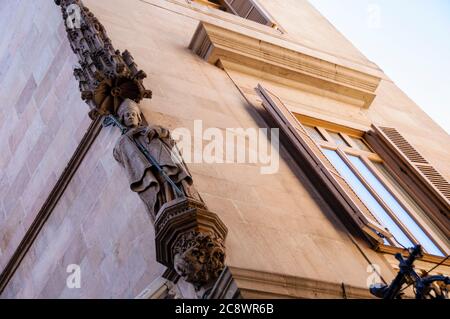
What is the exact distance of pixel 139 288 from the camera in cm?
797

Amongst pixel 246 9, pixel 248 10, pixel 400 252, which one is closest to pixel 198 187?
pixel 400 252

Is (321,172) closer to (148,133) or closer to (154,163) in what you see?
(148,133)

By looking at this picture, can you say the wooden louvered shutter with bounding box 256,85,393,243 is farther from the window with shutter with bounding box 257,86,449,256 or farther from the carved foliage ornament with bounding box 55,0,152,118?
the carved foliage ornament with bounding box 55,0,152,118

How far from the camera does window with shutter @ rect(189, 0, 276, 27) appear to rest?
17392mm

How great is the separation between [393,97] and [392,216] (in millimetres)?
5866

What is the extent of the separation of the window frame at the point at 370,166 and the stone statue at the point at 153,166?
10.4 feet

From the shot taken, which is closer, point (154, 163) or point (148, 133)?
point (154, 163)

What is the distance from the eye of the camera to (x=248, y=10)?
18.4 meters

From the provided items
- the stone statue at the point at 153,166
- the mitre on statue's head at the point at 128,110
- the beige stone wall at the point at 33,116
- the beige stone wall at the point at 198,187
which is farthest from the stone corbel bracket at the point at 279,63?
the stone statue at the point at 153,166

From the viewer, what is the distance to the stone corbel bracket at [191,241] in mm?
7141

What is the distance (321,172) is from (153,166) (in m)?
3.01

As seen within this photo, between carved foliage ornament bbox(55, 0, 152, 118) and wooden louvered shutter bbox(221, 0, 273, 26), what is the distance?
22.2 feet
